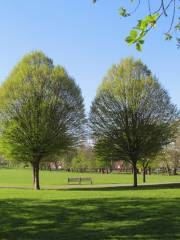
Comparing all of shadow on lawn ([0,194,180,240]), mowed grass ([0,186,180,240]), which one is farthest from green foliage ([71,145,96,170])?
mowed grass ([0,186,180,240])

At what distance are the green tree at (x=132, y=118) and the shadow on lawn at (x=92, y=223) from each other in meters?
23.8

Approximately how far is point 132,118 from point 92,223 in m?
28.5

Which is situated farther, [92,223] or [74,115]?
[74,115]

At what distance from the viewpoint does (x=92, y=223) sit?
11.1m

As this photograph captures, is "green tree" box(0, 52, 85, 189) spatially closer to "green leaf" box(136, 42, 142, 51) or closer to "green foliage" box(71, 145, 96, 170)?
"green leaf" box(136, 42, 142, 51)

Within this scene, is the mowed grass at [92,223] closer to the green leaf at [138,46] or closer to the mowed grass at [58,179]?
the green leaf at [138,46]

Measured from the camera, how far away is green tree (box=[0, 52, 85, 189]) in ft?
120

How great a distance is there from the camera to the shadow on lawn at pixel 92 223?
939 centimetres

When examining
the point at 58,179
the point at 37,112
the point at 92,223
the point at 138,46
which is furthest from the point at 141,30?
the point at 58,179

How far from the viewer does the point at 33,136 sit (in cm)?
3653

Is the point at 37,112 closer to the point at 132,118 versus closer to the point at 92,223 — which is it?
the point at 132,118

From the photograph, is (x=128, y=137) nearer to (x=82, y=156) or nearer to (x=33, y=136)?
(x=33, y=136)

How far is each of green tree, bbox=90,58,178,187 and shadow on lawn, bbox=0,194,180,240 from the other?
78.2 feet

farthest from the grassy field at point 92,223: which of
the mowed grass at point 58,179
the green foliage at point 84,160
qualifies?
the green foliage at point 84,160
